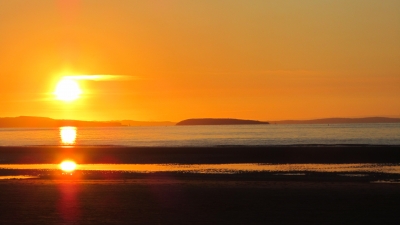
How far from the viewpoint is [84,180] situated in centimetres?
2900

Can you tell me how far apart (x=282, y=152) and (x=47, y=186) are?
104 feet

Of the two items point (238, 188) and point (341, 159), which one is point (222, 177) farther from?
point (341, 159)

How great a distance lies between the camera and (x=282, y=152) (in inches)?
2115

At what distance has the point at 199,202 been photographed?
66.4ft

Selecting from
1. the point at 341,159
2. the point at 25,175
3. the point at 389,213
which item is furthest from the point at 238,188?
the point at 341,159

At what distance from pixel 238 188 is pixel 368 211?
759cm

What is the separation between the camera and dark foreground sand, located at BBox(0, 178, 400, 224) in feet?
54.4

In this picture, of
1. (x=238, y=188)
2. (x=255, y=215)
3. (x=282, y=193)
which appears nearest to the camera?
(x=255, y=215)

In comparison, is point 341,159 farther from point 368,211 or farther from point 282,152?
point 368,211

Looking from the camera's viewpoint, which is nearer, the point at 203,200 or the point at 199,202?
the point at 199,202

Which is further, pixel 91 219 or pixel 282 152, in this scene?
pixel 282 152

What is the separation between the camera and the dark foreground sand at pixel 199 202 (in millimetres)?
16578

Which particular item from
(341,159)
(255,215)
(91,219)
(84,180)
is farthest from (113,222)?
(341,159)

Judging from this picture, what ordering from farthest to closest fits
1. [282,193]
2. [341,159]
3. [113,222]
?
1. [341,159]
2. [282,193]
3. [113,222]
